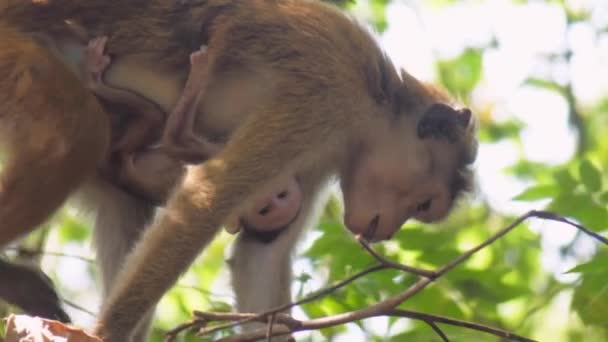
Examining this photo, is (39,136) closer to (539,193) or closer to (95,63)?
(95,63)

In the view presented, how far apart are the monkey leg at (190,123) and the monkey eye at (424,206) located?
0.96 metres

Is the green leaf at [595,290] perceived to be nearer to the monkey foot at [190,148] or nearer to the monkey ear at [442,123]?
the monkey ear at [442,123]

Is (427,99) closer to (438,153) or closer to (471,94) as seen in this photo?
(438,153)

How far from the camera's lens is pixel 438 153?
5.19m

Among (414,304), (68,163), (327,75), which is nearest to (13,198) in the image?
(68,163)

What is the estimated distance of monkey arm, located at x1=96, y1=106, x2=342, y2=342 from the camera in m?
4.14

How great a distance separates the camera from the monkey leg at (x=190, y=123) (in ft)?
15.3

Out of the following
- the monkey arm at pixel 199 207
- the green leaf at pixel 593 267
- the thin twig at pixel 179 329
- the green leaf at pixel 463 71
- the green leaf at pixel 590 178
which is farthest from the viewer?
the green leaf at pixel 463 71

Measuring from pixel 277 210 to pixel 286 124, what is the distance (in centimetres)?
56

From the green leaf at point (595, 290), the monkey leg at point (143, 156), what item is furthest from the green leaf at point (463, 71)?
the green leaf at point (595, 290)

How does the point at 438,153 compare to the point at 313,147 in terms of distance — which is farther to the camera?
the point at 438,153

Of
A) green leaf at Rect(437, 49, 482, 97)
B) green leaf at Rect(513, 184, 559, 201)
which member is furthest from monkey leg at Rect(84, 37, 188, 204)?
green leaf at Rect(437, 49, 482, 97)

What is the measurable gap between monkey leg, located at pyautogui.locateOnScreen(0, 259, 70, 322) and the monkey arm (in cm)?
40

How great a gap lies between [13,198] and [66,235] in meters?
5.15
